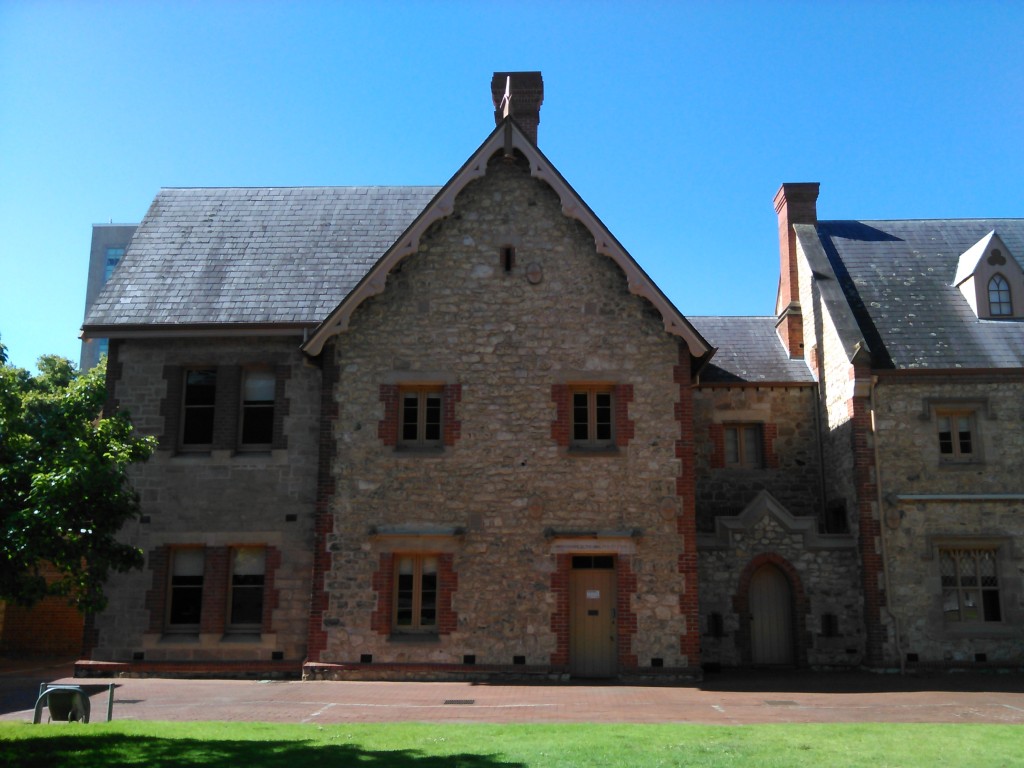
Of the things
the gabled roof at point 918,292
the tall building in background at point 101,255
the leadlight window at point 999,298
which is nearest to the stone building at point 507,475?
the gabled roof at point 918,292

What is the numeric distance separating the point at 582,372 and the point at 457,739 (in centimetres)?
863

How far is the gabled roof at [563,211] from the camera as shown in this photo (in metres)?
17.3

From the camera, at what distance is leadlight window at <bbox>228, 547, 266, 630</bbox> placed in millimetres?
17453

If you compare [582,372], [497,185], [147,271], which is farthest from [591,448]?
[147,271]

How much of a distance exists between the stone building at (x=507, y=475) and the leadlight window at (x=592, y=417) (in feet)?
0.15

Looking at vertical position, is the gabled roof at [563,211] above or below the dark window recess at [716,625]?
above

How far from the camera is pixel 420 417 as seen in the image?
57.7ft

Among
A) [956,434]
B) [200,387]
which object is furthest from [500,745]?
[956,434]

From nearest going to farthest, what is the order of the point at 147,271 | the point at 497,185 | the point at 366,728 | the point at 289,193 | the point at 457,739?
the point at 457,739, the point at 366,728, the point at 497,185, the point at 147,271, the point at 289,193

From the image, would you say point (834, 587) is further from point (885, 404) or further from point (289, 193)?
point (289, 193)

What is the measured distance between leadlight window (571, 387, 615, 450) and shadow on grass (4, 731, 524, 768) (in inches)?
343

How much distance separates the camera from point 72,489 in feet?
34.5

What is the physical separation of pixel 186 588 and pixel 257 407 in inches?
152

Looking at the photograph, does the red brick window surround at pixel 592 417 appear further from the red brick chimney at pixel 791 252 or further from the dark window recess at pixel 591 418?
the red brick chimney at pixel 791 252
